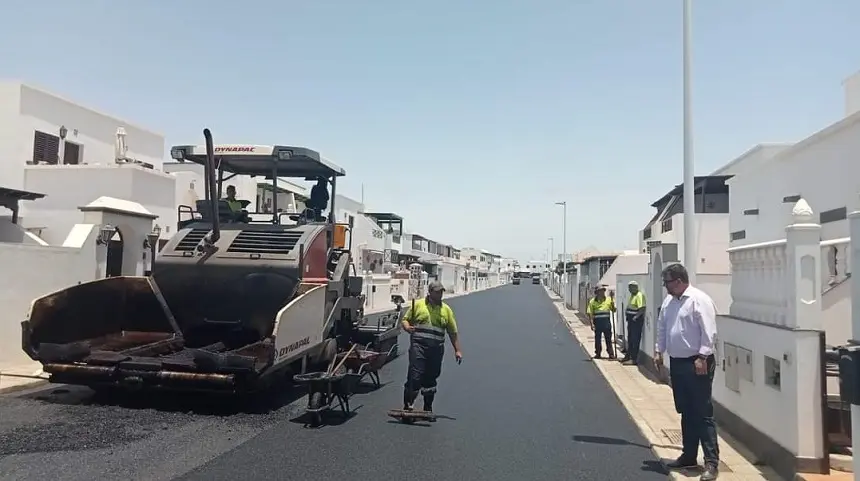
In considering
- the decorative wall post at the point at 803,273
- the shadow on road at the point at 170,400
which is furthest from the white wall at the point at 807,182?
the shadow on road at the point at 170,400

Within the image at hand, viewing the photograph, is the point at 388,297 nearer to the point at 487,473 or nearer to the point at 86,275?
the point at 86,275

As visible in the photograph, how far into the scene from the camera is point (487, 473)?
6.13 meters

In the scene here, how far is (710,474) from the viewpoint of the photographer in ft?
19.4

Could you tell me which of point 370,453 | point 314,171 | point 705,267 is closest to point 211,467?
point 370,453

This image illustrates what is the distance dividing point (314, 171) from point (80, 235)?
4.93 m

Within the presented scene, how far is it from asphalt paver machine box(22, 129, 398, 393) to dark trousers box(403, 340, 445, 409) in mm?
1340

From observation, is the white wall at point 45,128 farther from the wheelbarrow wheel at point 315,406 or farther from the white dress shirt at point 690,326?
the white dress shirt at point 690,326

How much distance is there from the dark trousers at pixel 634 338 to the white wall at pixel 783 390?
665cm

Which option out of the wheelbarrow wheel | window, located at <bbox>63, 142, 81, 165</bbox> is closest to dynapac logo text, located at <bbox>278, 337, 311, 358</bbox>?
the wheelbarrow wheel

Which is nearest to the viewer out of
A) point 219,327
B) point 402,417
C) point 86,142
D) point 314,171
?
point 402,417

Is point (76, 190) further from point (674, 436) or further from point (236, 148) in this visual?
point (674, 436)

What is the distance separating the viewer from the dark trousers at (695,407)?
6078 mm

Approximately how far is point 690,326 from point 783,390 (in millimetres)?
924

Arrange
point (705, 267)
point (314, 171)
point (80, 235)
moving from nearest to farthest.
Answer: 1. point (314, 171)
2. point (80, 235)
3. point (705, 267)
